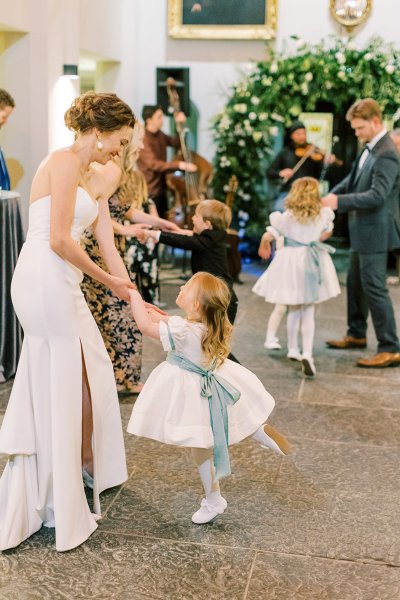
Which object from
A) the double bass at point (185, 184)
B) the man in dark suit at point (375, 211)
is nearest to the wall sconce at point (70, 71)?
the double bass at point (185, 184)

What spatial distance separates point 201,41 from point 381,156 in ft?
16.7

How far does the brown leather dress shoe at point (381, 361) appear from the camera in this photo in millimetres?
5488

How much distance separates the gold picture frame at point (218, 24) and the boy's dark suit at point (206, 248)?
6075mm

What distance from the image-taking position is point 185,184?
27.1 feet

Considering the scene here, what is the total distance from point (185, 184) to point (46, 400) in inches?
215

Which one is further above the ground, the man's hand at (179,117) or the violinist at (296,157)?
the man's hand at (179,117)

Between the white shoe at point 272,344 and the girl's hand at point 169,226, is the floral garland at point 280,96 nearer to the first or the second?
the white shoe at point 272,344

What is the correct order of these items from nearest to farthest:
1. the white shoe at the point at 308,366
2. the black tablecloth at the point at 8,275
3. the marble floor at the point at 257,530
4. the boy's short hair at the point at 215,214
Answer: the marble floor at the point at 257,530
the boy's short hair at the point at 215,214
the black tablecloth at the point at 8,275
the white shoe at the point at 308,366

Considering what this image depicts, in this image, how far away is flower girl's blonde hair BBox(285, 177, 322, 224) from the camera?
5.20 meters

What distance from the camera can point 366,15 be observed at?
956cm

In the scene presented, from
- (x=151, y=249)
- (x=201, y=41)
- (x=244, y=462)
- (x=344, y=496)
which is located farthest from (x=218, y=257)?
(x=201, y=41)

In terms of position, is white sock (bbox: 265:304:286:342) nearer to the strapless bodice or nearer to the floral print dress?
the floral print dress

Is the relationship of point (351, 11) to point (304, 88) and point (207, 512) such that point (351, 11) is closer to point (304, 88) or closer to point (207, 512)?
point (304, 88)

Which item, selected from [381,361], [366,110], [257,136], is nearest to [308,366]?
[381,361]
